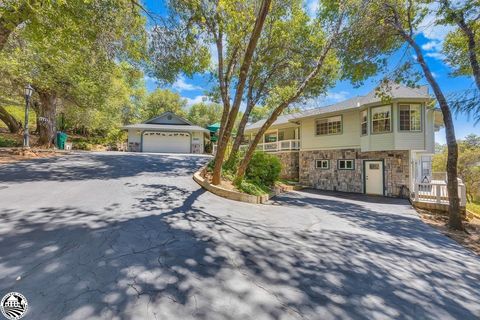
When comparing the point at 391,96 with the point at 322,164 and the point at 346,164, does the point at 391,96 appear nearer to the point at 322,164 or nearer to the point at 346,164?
the point at 346,164

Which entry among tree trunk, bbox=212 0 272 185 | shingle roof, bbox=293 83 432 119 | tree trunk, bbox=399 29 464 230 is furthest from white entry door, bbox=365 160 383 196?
tree trunk, bbox=212 0 272 185

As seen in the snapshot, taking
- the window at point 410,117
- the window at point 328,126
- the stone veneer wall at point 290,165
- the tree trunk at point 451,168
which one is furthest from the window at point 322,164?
the tree trunk at point 451,168

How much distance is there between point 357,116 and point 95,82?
17.4 m

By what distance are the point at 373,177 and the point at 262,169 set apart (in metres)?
7.65

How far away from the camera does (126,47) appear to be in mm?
9727

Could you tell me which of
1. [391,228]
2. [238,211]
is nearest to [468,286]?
[391,228]

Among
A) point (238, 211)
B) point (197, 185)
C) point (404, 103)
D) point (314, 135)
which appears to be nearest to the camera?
point (238, 211)

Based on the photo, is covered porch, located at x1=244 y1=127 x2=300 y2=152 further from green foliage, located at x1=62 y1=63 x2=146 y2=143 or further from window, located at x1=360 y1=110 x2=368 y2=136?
green foliage, located at x1=62 y1=63 x2=146 y2=143

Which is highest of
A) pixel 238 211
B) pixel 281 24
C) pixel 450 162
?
pixel 281 24

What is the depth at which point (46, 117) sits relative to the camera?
51.9 feet

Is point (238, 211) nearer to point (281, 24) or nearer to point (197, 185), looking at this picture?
point (197, 185)

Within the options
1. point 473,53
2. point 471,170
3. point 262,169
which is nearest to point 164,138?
point 262,169

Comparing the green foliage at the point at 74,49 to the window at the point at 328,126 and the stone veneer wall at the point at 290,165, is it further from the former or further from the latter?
the stone veneer wall at the point at 290,165

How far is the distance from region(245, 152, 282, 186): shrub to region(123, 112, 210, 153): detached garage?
13.3 meters
